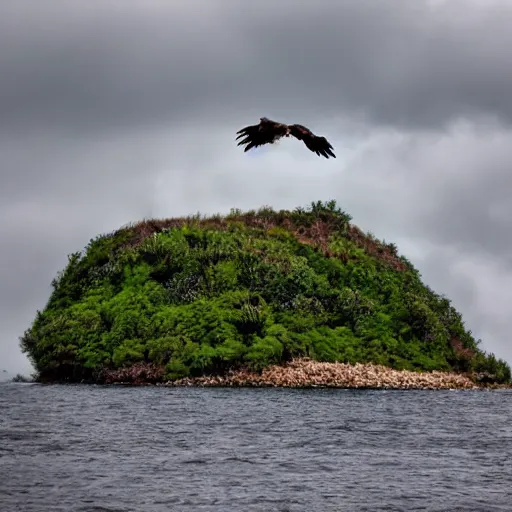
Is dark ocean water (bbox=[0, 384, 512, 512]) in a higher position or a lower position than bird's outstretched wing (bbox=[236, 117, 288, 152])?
lower

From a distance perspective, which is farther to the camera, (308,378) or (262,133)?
(308,378)

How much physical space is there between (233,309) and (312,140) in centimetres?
3607

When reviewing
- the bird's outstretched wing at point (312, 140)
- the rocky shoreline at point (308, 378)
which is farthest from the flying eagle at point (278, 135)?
the rocky shoreline at point (308, 378)

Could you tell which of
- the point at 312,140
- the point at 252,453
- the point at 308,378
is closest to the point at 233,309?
the point at 308,378

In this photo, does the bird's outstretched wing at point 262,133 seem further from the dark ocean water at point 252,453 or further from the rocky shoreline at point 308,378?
the rocky shoreline at point 308,378

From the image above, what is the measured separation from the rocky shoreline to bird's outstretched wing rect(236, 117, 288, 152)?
30.9 meters

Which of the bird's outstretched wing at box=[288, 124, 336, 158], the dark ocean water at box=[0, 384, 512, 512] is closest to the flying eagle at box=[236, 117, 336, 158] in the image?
the bird's outstretched wing at box=[288, 124, 336, 158]

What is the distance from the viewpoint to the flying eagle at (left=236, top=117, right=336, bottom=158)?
17688 millimetres

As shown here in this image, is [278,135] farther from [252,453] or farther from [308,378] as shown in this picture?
[308,378]

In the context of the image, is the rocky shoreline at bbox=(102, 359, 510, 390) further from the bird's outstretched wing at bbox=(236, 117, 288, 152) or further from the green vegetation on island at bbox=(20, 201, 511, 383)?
the bird's outstretched wing at bbox=(236, 117, 288, 152)

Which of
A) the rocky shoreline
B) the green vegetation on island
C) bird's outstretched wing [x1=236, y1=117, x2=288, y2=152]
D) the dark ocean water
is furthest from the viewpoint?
the green vegetation on island

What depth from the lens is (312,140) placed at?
1794cm

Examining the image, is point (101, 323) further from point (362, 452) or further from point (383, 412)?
point (362, 452)

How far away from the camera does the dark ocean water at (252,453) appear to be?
19.7m
